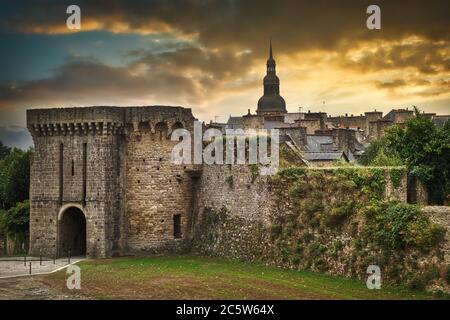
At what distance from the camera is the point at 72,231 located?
39.5 meters

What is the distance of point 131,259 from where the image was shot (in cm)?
3634

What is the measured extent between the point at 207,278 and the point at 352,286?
640cm

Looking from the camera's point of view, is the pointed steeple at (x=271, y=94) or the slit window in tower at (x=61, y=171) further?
the pointed steeple at (x=271, y=94)

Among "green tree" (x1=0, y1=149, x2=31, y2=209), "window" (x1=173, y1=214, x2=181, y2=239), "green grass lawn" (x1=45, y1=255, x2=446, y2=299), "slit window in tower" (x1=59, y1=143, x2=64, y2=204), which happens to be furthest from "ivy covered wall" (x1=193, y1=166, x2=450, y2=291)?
"green tree" (x1=0, y1=149, x2=31, y2=209)

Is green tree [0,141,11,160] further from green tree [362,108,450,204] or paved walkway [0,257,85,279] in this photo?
green tree [362,108,450,204]

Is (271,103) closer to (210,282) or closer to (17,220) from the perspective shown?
(17,220)

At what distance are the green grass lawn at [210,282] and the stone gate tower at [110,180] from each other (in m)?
3.42

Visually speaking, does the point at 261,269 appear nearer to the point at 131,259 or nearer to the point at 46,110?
the point at 131,259

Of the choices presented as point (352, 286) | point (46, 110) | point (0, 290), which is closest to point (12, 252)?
point (46, 110)

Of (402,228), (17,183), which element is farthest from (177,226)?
(17,183)

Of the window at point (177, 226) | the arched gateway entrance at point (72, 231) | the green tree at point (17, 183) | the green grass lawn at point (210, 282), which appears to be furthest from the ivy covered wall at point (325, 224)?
the green tree at point (17, 183)

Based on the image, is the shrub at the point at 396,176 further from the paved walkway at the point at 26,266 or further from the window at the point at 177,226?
the paved walkway at the point at 26,266

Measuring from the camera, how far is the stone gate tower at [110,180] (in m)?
37.3

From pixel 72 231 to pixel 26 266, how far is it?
206 inches
